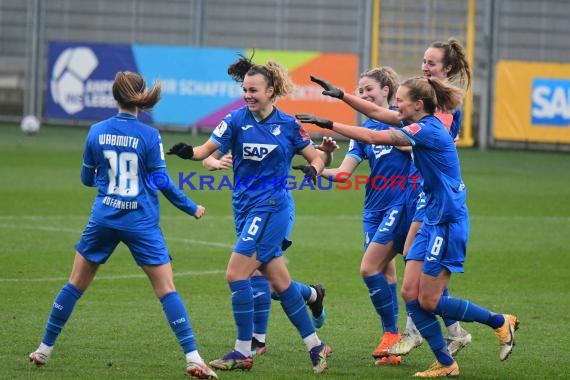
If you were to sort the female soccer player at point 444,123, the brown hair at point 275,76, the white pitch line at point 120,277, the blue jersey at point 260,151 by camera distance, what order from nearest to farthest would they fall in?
the blue jersey at point 260,151 < the brown hair at point 275,76 < the female soccer player at point 444,123 < the white pitch line at point 120,277

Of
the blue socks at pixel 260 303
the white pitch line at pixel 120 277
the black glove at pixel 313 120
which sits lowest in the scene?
the white pitch line at pixel 120 277

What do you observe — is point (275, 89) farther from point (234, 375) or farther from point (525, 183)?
point (525, 183)

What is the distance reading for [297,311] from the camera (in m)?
7.95

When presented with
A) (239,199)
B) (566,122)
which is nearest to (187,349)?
(239,199)

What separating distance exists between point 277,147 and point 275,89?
434mm

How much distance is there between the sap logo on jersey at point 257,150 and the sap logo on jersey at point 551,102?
19747mm

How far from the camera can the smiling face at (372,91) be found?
875cm

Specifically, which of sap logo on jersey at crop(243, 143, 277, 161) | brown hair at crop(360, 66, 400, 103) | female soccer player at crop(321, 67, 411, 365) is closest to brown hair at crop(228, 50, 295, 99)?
sap logo on jersey at crop(243, 143, 277, 161)

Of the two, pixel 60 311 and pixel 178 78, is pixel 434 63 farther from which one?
pixel 178 78

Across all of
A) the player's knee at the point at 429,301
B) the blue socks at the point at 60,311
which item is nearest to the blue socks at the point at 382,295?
the player's knee at the point at 429,301

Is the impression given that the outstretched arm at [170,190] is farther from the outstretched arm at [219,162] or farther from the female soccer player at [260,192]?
the outstretched arm at [219,162]

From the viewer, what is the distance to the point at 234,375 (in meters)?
7.64

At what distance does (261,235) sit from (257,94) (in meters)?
0.98

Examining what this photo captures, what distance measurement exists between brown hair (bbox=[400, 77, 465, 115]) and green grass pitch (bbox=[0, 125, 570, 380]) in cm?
185
